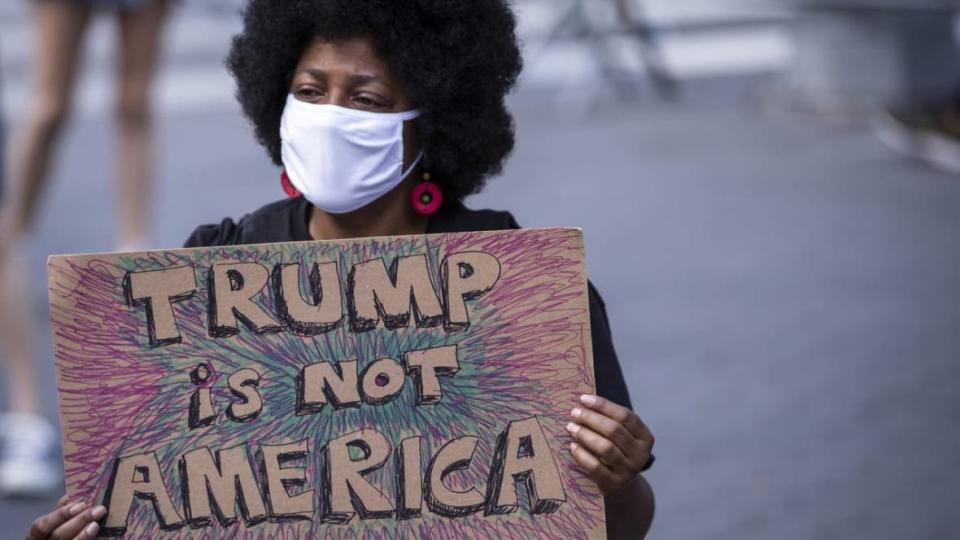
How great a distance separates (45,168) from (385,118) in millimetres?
2260

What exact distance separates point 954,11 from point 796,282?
381cm

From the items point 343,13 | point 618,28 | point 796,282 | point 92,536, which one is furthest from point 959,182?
point 92,536

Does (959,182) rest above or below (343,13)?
below

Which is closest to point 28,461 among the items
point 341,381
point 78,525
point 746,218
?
point 78,525

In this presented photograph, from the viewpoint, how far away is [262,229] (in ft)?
8.66

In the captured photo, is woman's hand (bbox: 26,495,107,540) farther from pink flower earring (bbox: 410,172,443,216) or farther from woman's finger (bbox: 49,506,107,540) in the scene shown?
pink flower earring (bbox: 410,172,443,216)

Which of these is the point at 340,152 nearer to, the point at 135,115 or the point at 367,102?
the point at 367,102

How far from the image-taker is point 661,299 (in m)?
5.77

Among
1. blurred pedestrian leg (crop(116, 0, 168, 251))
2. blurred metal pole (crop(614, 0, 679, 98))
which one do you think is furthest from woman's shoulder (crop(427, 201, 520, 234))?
blurred metal pole (crop(614, 0, 679, 98))

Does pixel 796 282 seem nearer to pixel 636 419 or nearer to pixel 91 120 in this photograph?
pixel 636 419

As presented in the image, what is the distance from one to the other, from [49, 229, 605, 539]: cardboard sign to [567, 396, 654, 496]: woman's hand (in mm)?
28

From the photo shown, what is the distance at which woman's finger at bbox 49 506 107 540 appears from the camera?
2.14 meters

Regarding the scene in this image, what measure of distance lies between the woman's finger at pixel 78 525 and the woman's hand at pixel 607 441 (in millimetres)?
727

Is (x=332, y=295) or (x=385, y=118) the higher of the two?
(x=385, y=118)
